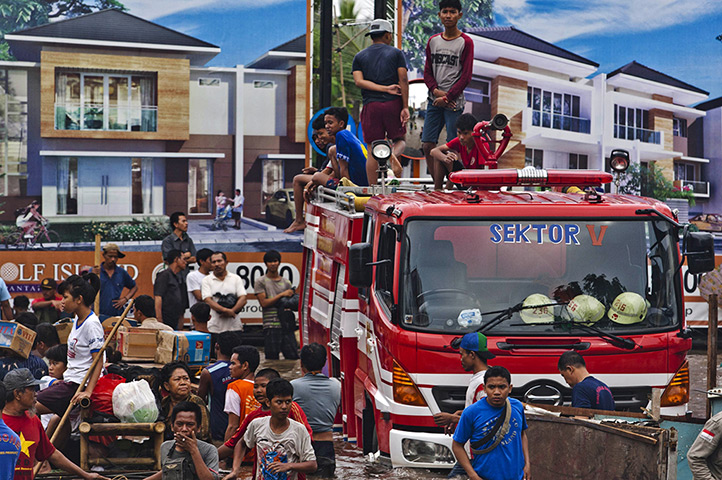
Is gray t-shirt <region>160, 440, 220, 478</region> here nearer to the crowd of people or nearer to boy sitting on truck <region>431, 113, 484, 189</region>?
the crowd of people

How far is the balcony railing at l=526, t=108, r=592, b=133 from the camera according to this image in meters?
19.5

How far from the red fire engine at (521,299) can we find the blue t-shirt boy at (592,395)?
0.79 meters

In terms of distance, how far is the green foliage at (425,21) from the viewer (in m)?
18.8

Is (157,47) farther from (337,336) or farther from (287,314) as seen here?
(337,336)

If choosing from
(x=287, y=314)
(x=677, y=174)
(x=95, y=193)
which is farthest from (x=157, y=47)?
(x=677, y=174)

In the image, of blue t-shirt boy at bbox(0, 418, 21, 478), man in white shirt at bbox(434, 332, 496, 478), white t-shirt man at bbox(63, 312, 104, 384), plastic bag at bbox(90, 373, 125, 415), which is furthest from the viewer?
white t-shirt man at bbox(63, 312, 104, 384)

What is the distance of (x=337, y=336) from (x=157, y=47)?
29.0 feet

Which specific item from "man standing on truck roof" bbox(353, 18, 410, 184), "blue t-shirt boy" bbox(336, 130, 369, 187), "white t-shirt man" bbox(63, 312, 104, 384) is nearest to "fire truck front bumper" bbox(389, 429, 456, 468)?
"white t-shirt man" bbox(63, 312, 104, 384)

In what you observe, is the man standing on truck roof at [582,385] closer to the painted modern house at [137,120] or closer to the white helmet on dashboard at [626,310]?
the white helmet on dashboard at [626,310]

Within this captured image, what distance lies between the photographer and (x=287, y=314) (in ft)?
55.3

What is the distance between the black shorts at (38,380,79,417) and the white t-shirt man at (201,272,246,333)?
17.2 ft

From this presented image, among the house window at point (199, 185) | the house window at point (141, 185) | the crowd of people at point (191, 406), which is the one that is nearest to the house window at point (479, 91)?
the house window at point (199, 185)

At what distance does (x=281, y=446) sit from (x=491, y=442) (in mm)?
1443

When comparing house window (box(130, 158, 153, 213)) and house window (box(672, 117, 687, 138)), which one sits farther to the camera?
house window (box(672, 117, 687, 138))
